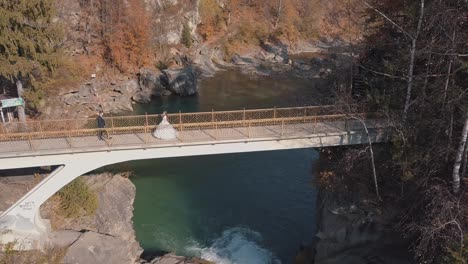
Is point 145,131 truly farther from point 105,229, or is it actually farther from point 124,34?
point 124,34

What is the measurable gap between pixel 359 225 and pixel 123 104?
3181 cm

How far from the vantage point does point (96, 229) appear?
22516 millimetres

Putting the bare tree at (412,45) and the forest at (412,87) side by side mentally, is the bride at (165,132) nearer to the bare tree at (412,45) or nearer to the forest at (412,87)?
the forest at (412,87)

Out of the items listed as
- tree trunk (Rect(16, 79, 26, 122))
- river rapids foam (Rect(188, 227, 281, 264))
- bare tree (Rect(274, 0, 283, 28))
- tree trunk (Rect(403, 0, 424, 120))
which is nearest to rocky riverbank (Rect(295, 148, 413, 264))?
river rapids foam (Rect(188, 227, 281, 264))

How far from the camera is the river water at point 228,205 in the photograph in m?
24.0

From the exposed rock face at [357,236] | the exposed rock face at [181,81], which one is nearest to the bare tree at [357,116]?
the exposed rock face at [357,236]

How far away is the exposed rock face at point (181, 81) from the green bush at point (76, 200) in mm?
26884

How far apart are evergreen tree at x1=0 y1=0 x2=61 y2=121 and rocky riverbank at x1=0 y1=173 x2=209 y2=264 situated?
7840mm

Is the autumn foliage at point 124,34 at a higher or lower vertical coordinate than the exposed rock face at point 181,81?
higher

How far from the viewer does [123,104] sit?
44844 mm

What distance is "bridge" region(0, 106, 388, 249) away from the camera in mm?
19312

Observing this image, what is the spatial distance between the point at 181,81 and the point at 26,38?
2451cm

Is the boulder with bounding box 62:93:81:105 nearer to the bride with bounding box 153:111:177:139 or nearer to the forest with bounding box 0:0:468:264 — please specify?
the forest with bounding box 0:0:468:264

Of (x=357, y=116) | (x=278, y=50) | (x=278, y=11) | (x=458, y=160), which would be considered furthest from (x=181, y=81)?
(x=278, y=11)
